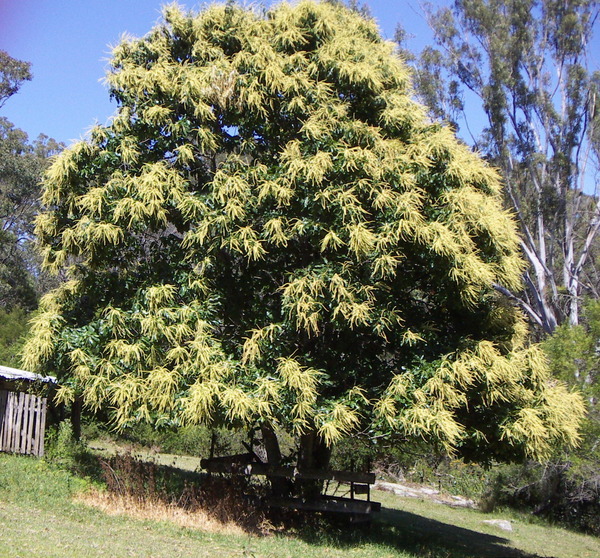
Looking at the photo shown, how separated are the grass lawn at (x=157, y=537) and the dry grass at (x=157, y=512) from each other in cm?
13

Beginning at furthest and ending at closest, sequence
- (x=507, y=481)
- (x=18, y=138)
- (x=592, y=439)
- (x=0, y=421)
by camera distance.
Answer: (x=18, y=138) → (x=507, y=481) → (x=592, y=439) → (x=0, y=421)

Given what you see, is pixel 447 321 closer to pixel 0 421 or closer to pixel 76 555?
pixel 76 555

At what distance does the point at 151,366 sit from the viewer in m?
9.04

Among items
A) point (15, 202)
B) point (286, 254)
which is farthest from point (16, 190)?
point (286, 254)

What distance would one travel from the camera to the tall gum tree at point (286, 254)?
873 cm

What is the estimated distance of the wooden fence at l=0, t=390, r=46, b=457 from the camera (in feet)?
41.9

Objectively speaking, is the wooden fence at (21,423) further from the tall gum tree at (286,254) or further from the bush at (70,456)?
the tall gum tree at (286,254)

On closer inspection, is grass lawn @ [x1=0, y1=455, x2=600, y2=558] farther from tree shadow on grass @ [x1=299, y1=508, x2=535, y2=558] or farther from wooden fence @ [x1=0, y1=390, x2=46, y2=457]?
wooden fence @ [x1=0, y1=390, x2=46, y2=457]

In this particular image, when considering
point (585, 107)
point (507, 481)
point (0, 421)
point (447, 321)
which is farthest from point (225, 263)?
point (585, 107)

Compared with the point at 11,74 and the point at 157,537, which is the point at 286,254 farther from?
the point at 11,74

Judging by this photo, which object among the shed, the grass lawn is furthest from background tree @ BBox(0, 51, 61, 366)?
the grass lawn

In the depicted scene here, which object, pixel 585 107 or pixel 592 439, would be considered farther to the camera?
pixel 585 107

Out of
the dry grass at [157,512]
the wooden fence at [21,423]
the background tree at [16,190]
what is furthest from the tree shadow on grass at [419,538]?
the background tree at [16,190]

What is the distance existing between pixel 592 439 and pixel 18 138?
28.4 metres
